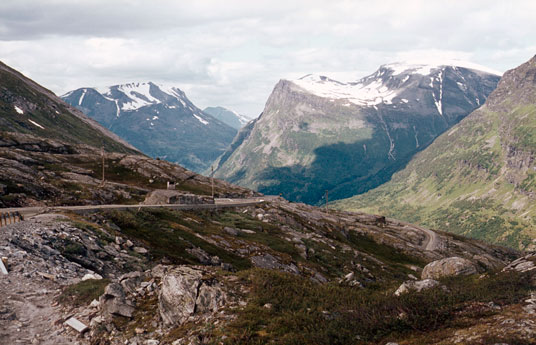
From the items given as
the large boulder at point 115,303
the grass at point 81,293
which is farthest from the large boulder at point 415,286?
the grass at point 81,293

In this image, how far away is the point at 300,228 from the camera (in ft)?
348

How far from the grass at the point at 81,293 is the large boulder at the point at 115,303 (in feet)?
5.16

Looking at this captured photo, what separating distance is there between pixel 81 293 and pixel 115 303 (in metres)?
3.95

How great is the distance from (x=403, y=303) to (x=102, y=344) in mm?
16340

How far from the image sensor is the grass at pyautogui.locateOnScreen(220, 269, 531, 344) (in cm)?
1977

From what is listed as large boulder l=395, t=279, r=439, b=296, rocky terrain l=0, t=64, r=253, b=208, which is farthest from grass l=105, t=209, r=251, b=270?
large boulder l=395, t=279, r=439, b=296

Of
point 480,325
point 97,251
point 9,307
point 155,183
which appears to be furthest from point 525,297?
point 155,183

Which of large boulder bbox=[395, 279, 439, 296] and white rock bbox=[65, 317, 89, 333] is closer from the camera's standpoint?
white rock bbox=[65, 317, 89, 333]

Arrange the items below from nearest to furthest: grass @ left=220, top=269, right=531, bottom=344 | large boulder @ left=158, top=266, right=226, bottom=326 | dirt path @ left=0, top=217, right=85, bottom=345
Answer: grass @ left=220, top=269, right=531, bottom=344 → dirt path @ left=0, top=217, right=85, bottom=345 → large boulder @ left=158, top=266, right=226, bottom=326

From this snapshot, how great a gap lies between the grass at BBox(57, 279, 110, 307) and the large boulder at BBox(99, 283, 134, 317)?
157 centimetres

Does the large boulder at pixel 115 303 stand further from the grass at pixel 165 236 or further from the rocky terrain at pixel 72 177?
the rocky terrain at pixel 72 177

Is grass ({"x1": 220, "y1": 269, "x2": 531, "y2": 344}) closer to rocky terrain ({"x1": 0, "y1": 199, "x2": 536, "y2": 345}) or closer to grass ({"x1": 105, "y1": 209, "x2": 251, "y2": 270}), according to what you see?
rocky terrain ({"x1": 0, "y1": 199, "x2": 536, "y2": 345})

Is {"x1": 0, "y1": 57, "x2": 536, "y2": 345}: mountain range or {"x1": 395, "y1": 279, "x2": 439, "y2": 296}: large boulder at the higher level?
{"x1": 0, "y1": 57, "x2": 536, "y2": 345}: mountain range

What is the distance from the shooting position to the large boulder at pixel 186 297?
22.4m
